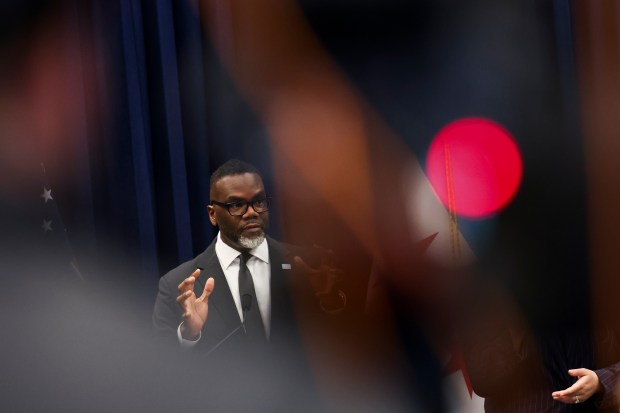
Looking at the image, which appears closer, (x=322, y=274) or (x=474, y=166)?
(x=322, y=274)

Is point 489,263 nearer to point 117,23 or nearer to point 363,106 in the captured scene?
point 363,106

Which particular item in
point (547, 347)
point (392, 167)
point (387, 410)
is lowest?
point (387, 410)

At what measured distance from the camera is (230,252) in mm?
2131

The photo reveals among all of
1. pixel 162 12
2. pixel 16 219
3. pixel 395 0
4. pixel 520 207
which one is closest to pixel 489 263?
pixel 520 207

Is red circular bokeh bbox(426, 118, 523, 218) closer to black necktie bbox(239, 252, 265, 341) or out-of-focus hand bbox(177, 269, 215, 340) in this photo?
black necktie bbox(239, 252, 265, 341)

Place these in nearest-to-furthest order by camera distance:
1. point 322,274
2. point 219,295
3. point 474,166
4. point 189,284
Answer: point 189,284
point 219,295
point 322,274
point 474,166

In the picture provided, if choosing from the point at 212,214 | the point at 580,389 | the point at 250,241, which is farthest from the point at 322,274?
the point at 580,389

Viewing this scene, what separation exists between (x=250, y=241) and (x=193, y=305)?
0.24 meters

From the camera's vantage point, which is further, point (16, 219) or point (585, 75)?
point (585, 75)

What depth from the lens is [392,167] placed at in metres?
2.44

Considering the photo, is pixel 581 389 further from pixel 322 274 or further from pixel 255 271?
pixel 255 271

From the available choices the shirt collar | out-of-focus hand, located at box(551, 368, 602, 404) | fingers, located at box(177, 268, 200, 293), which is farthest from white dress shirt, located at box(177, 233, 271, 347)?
out-of-focus hand, located at box(551, 368, 602, 404)

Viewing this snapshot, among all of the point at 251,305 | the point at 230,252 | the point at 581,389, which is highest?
the point at 230,252

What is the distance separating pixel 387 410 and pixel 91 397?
929 mm
